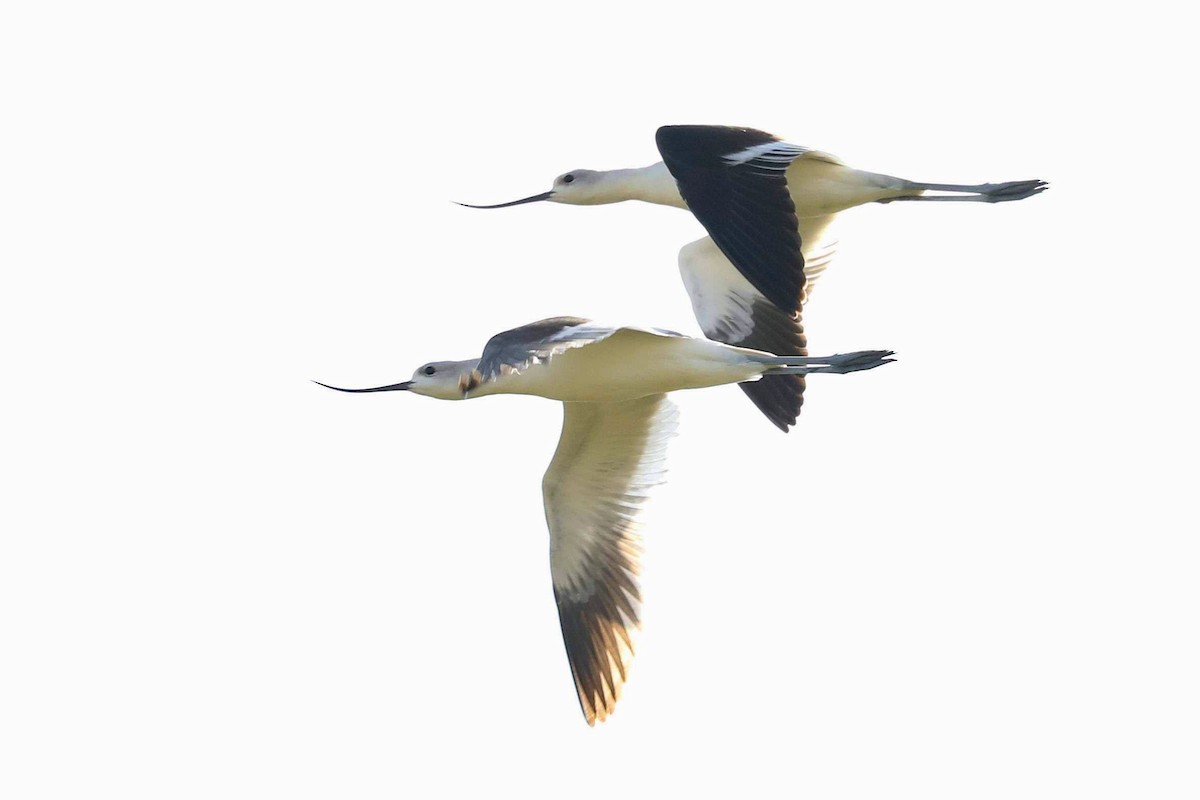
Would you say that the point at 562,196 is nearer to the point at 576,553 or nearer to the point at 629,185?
the point at 629,185

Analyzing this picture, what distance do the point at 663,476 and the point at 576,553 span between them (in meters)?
0.66

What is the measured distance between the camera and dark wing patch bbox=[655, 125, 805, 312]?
12.1 m

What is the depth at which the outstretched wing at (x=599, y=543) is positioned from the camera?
44.2 feet

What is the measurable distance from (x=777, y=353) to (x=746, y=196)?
1.83 meters

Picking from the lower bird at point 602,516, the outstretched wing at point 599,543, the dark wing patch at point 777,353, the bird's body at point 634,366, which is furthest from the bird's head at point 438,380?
the dark wing patch at point 777,353

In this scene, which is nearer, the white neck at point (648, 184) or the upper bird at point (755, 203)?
the upper bird at point (755, 203)

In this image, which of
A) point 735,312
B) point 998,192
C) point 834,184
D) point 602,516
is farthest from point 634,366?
point 998,192

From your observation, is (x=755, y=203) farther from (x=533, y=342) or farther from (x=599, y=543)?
(x=599, y=543)

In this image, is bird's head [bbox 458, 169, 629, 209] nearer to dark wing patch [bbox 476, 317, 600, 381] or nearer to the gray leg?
the gray leg

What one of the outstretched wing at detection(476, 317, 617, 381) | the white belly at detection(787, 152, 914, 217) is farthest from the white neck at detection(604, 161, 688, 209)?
the outstretched wing at detection(476, 317, 617, 381)

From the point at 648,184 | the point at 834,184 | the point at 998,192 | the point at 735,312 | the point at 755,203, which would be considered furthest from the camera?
the point at 735,312

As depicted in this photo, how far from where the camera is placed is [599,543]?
44.5ft

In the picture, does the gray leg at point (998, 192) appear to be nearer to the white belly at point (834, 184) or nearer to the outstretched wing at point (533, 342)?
the white belly at point (834, 184)

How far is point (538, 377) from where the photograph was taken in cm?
1195
